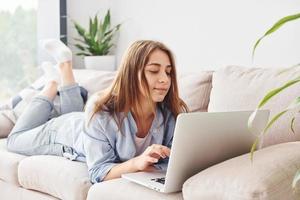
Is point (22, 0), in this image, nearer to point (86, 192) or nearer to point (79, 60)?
point (79, 60)

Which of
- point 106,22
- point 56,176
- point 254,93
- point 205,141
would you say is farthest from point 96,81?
point 205,141

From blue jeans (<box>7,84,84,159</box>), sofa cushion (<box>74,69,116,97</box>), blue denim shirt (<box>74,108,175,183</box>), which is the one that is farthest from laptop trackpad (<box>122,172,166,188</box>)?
sofa cushion (<box>74,69,116,97</box>)

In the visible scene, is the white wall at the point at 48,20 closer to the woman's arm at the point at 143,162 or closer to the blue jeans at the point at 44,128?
the blue jeans at the point at 44,128

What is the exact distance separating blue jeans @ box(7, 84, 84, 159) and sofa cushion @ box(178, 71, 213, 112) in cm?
56

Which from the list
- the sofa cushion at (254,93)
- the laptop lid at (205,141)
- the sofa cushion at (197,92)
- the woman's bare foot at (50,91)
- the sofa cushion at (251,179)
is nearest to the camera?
the sofa cushion at (251,179)

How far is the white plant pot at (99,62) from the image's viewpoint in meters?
3.28

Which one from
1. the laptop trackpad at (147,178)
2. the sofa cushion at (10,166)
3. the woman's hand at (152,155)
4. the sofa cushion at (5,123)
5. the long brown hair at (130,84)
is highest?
the long brown hair at (130,84)

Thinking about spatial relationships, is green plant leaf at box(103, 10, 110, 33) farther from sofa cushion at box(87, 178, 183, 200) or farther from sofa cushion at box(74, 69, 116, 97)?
sofa cushion at box(87, 178, 183, 200)

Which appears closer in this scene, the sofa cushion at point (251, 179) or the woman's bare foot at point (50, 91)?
the sofa cushion at point (251, 179)

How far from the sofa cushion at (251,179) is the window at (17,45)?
2.39 meters

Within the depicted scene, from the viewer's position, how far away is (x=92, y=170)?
1.80 m

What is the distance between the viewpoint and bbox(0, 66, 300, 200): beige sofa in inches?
52.4

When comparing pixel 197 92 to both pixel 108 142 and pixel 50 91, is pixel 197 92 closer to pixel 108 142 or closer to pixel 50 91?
pixel 108 142

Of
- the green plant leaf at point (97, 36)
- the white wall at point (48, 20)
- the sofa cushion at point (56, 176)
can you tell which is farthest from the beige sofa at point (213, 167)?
the white wall at point (48, 20)
